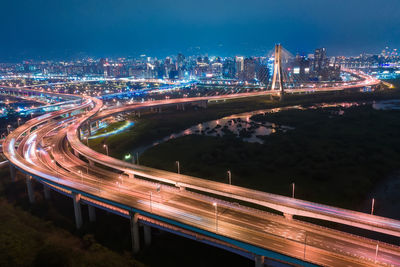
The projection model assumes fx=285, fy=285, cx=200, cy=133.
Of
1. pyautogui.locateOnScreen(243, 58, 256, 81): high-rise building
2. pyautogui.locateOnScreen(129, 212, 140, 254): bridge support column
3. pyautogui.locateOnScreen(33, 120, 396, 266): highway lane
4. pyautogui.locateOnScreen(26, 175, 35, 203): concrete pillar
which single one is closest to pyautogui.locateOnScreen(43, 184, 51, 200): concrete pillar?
pyautogui.locateOnScreen(26, 175, 35, 203): concrete pillar

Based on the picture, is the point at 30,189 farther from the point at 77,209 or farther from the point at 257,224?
the point at 257,224

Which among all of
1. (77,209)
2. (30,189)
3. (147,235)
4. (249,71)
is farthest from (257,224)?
(249,71)

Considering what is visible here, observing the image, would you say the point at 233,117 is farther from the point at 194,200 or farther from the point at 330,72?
the point at 330,72

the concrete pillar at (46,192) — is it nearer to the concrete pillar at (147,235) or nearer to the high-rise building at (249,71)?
the concrete pillar at (147,235)

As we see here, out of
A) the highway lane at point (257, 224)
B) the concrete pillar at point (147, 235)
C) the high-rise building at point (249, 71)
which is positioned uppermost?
the high-rise building at point (249, 71)

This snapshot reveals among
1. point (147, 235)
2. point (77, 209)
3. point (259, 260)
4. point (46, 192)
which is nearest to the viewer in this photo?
point (259, 260)

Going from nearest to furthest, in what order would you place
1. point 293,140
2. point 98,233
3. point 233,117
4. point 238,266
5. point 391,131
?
point 238,266, point 98,233, point 293,140, point 391,131, point 233,117

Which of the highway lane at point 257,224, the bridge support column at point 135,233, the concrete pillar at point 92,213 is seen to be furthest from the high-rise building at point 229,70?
the bridge support column at point 135,233

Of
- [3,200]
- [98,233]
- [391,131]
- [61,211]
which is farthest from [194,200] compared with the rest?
[391,131]
